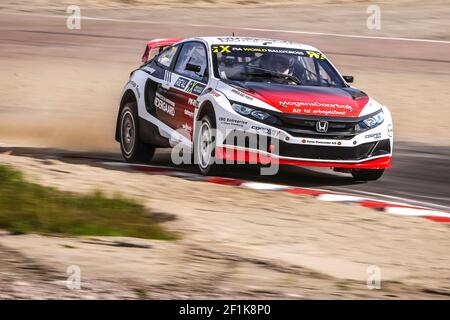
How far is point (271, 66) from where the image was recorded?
13117 mm

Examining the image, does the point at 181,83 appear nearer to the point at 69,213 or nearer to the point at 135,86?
the point at 135,86

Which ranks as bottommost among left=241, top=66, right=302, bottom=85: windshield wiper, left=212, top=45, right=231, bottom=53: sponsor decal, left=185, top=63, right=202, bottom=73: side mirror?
left=241, top=66, right=302, bottom=85: windshield wiper

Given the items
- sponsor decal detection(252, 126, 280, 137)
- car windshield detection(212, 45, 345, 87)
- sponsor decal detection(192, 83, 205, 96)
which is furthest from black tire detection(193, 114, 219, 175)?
car windshield detection(212, 45, 345, 87)

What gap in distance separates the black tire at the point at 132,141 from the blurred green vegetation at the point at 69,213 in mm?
3177

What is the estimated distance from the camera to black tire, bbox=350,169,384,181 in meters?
13.1

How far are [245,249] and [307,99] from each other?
12.1 ft

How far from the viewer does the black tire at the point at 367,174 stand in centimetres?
1308

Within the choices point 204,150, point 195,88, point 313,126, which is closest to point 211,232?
point 313,126

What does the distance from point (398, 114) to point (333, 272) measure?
1205 centimetres

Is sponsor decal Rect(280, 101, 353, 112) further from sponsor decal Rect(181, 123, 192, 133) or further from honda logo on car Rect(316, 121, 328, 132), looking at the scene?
sponsor decal Rect(181, 123, 192, 133)

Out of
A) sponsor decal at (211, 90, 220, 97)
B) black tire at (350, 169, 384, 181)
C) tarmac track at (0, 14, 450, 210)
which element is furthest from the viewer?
tarmac track at (0, 14, 450, 210)

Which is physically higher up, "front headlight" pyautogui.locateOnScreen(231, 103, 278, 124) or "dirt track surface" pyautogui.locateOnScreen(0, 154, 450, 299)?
"front headlight" pyautogui.locateOnScreen(231, 103, 278, 124)

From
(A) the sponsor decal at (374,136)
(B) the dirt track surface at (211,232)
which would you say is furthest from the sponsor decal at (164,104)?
(A) the sponsor decal at (374,136)

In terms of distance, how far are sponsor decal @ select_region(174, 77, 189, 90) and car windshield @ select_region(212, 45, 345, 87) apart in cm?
43
